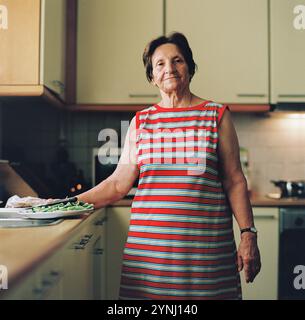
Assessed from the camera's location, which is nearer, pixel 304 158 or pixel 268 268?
pixel 268 268

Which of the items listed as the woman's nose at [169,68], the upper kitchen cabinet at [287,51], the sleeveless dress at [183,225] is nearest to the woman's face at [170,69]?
the woman's nose at [169,68]

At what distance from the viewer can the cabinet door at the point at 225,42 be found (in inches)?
77.9

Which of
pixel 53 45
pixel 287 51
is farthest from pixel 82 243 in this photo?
pixel 287 51

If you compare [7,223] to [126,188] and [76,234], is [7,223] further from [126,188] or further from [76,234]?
[126,188]

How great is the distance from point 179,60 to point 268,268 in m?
0.98

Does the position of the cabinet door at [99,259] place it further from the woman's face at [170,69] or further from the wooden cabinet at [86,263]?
the woman's face at [170,69]

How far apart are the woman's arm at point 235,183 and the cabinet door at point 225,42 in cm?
78

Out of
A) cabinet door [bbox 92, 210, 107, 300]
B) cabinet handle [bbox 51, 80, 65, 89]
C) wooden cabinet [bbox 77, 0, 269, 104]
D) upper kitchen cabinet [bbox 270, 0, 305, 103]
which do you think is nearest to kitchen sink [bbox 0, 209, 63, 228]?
cabinet door [bbox 92, 210, 107, 300]

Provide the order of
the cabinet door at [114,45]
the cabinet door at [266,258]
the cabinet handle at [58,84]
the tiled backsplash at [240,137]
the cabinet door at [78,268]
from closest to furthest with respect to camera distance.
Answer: the cabinet door at [78,268] < the cabinet handle at [58,84] < the cabinet door at [266,258] < the cabinet door at [114,45] < the tiled backsplash at [240,137]

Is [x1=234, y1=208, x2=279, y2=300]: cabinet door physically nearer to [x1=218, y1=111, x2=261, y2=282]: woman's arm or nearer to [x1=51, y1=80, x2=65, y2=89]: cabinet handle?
[x1=218, y1=111, x2=261, y2=282]: woman's arm

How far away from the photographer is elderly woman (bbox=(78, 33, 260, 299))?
3.91ft

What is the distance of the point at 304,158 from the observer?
2195 millimetres

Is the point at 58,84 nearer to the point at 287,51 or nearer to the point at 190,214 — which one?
the point at 190,214

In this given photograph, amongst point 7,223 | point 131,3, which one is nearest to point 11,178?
point 7,223
